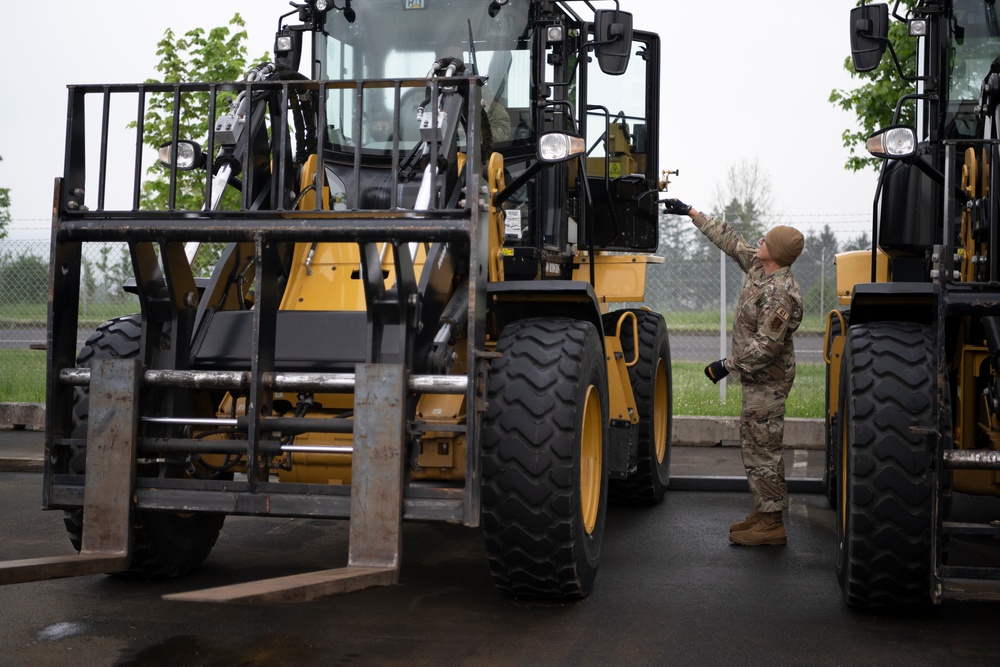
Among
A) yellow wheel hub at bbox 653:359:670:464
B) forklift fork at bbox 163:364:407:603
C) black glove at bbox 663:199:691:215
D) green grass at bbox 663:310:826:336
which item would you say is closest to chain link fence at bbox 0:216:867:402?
green grass at bbox 663:310:826:336

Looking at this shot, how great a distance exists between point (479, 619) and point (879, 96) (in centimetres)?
1138

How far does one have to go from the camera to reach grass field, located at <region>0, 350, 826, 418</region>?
12322mm

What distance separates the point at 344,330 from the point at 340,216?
2.25ft

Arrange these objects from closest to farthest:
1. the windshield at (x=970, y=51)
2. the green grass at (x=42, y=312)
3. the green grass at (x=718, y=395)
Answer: the windshield at (x=970, y=51)
the green grass at (x=718, y=395)
the green grass at (x=42, y=312)

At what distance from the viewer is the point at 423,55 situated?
7008mm

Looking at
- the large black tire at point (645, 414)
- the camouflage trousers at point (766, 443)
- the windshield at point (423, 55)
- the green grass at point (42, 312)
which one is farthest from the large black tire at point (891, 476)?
the green grass at point (42, 312)

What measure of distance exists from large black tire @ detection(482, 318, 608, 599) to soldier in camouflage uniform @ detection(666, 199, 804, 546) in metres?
1.99

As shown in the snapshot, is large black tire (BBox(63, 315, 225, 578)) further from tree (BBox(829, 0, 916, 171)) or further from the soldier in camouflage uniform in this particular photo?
tree (BBox(829, 0, 916, 171))

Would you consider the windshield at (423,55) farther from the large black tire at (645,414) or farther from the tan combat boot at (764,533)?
the tan combat boot at (764,533)

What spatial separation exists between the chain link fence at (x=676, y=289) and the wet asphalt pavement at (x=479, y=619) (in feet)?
20.1

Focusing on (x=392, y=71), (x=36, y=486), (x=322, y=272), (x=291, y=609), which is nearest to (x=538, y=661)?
(x=291, y=609)

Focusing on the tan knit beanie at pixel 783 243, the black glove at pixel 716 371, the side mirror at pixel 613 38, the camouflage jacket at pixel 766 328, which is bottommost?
the black glove at pixel 716 371

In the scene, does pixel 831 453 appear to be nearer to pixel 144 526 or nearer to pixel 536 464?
pixel 536 464

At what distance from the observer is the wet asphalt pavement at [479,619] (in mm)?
4879
